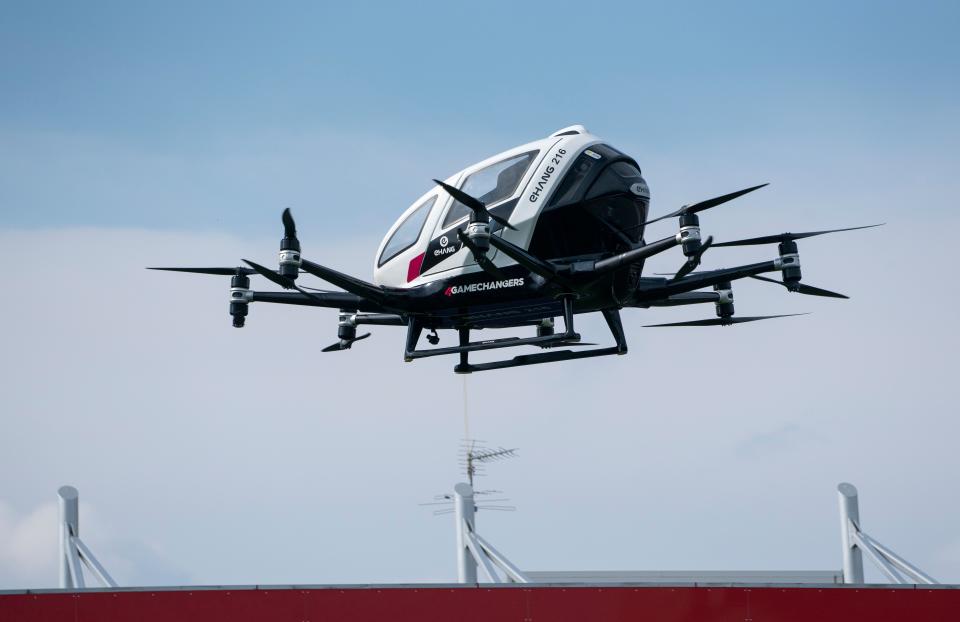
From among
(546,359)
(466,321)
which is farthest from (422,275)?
(546,359)

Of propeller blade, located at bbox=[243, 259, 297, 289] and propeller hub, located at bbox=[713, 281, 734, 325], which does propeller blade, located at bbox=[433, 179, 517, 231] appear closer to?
propeller blade, located at bbox=[243, 259, 297, 289]

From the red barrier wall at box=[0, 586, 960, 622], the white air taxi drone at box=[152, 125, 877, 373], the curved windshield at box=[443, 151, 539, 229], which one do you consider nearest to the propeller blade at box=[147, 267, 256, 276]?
the white air taxi drone at box=[152, 125, 877, 373]

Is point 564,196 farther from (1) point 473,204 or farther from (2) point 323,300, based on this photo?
(2) point 323,300

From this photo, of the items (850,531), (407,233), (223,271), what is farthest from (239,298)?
(850,531)

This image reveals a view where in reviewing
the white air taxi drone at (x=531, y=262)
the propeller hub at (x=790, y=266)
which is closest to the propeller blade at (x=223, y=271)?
the white air taxi drone at (x=531, y=262)

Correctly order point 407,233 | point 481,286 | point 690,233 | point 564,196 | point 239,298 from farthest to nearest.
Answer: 1. point 407,233
2. point 239,298
3. point 481,286
4. point 564,196
5. point 690,233
